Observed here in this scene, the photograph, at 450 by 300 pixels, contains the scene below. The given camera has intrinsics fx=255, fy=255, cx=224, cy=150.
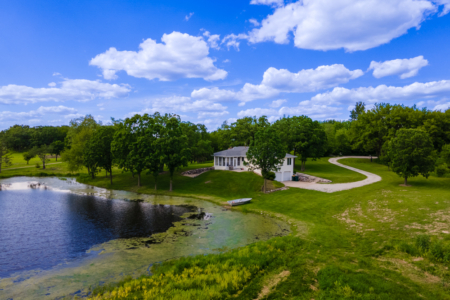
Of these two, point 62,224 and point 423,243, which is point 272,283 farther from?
point 62,224

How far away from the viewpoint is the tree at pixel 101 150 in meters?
59.6

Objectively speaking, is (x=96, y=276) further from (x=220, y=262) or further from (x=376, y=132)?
(x=376, y=132)

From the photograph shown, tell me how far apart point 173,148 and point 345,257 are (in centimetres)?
3735

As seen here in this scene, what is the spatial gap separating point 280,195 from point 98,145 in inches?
1709

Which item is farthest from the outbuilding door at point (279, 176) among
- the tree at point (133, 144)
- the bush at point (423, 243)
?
the bush at point (423, 243)

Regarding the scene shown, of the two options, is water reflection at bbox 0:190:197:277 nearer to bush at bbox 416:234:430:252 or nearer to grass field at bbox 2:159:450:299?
grass field at bbox 2:159:450:299

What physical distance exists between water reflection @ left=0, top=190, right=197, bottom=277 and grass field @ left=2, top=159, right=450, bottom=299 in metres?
9.62

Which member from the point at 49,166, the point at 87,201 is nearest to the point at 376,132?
the point at 87,201

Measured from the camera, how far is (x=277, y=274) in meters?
16.8

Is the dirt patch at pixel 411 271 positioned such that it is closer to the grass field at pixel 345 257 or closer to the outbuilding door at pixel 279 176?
the grass field at pixel 345 257

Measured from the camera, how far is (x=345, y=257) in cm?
1878

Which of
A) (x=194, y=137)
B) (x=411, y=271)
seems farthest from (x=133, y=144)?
(x=411, y=271)

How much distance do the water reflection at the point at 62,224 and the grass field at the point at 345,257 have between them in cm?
962

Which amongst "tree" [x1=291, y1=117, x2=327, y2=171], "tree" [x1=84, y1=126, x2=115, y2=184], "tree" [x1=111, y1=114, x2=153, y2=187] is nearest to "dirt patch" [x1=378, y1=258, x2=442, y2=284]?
"tree" [x1=111, y1=114, x2=153, y2=187]
